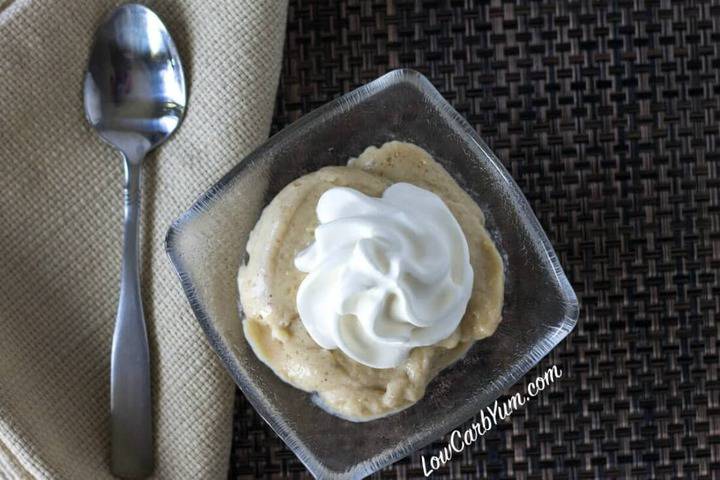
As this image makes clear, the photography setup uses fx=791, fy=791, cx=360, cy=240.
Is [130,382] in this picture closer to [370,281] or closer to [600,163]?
[370,281]

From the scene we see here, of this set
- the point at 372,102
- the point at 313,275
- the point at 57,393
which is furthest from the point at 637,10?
the point at 57,393

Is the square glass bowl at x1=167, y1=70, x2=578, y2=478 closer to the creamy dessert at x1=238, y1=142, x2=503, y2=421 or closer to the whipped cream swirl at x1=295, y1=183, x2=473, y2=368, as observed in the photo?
the creamy dessert at x1=238, y1=142, x2=503, y2=421

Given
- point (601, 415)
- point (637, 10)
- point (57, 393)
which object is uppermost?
point (637, 10)

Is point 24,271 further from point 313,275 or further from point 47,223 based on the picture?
point 313,275

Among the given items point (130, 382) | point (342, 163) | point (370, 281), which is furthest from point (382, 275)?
point (130, 382)

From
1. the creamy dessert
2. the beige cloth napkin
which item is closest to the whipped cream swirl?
the creamy dessert
